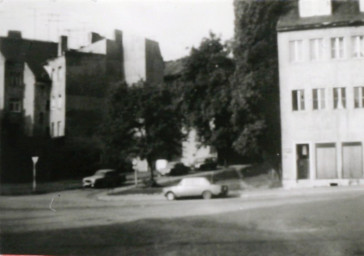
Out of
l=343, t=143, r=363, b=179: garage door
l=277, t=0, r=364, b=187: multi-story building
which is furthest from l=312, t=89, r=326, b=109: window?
l=343, t=143, r=363, b=179: garage door

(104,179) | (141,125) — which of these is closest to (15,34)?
(141,125)

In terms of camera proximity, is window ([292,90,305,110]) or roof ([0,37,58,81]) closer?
window ([292,90,305,110])

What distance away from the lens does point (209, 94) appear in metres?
4.16

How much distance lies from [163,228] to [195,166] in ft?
2.06

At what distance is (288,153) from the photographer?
3.93 meters

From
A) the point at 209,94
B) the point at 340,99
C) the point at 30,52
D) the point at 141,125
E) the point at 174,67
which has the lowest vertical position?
the point at 141,125

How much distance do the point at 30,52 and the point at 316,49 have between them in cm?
266

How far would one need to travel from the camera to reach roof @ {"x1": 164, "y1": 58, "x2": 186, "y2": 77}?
13.3ft

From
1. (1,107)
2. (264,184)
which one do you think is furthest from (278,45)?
(1,107)

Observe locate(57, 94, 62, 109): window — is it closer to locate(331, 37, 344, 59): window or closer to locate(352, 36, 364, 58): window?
locate(331, 37, 344, 59): window

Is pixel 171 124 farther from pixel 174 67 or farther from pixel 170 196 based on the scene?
pixel 170 196

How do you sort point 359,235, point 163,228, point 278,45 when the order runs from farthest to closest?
1. point 278,45
2. point 163,228
3. point 359,235

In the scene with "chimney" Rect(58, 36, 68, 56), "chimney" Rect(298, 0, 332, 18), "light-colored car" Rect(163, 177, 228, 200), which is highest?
"chimney" Rect(298, 0, 332, 18)

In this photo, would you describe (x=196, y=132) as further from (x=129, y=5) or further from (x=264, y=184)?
(x=129, y=5)
